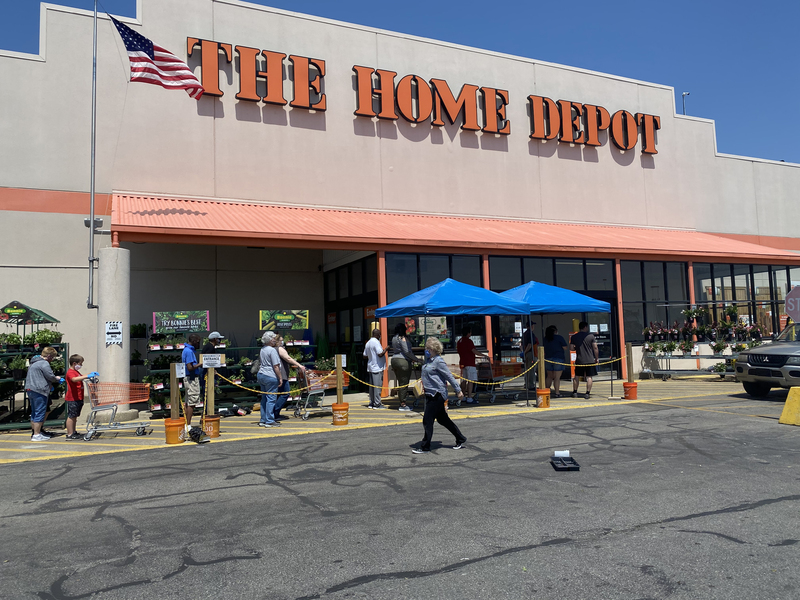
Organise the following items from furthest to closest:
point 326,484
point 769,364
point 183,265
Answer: point 183,265 < point 769,364 < point 326,484

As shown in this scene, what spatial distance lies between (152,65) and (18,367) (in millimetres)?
7496

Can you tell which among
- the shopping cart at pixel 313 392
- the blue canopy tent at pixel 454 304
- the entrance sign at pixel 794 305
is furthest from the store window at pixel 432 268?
the entrance sign at pixel 794 305

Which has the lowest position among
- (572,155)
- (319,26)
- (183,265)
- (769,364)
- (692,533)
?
(692,533)

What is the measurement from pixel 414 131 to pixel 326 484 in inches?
635

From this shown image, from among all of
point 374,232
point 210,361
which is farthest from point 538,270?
point 210,361

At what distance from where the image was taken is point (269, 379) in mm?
12375

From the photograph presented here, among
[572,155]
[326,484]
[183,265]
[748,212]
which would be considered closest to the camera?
[326,484]

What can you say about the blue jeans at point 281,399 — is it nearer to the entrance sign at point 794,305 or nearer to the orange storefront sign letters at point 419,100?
the orange storefront sign letters at point 419,100

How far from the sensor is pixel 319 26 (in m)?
20.1

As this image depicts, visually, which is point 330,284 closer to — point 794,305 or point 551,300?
point 551,300

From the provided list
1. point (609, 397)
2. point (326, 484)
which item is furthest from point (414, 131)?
point (326, 484)

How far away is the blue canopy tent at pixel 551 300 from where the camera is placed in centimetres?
1476

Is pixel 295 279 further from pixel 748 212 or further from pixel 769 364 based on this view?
pixel 748 212

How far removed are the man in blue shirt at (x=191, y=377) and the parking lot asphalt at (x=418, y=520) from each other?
2067 millimetres
